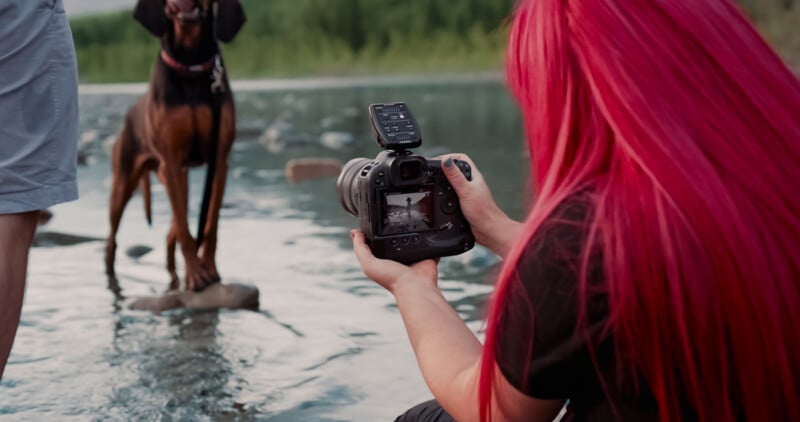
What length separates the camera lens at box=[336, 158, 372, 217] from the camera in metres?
2.18

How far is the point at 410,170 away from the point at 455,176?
3.7 inches

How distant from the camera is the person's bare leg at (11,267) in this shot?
2827mm

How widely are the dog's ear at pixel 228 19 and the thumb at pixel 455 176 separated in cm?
304

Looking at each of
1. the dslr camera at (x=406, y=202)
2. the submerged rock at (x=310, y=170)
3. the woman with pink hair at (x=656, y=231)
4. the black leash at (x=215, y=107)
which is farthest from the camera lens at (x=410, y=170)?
the submerged rock at (x=310, y=170)

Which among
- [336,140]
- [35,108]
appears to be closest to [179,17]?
[35,108]

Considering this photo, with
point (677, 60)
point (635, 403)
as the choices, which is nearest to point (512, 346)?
point (635, 403)

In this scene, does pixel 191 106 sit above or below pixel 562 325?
below

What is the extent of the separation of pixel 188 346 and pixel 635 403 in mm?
2823

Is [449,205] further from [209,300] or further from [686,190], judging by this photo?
[209,300]

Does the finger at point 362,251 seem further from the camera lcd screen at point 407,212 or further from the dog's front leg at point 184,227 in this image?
the dog's front leg at point 184,227

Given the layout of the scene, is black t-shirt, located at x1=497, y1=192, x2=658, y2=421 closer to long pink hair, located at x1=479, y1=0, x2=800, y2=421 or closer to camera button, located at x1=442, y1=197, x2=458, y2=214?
long pink hair, located at x1=479, y1=0, x2=800, y2=421

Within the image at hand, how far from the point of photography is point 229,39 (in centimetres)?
497

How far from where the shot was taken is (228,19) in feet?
16.2

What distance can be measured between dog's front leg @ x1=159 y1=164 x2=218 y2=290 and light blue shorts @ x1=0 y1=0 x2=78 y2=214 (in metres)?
1.95
